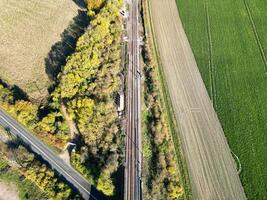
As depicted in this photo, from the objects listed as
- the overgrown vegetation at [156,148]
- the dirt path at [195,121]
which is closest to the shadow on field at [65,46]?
the dirt path at [195,121]

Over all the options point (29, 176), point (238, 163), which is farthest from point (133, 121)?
point (29, 176)

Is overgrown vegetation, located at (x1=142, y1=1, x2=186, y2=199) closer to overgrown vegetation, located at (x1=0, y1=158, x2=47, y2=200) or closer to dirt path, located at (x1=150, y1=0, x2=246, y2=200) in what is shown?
dirt path, located at (x1=150, y1=0, x2=246, y2=200)

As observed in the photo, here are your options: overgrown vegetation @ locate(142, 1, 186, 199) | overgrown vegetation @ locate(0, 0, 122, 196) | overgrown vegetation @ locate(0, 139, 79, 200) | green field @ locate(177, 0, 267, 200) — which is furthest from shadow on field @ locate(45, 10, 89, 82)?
green field @ locate(177, 0, 267, 200)

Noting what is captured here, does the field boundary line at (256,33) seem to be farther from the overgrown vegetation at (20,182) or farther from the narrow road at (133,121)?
the overgrown vegetation at (20,182)

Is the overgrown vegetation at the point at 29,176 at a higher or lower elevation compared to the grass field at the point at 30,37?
lower

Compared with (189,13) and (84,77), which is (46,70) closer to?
(84,77)

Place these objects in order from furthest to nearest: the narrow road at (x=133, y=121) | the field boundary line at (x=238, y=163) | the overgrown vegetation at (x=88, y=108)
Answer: the overgrown vegetation at (x=88, y=108)
the field boundary line at (x=238, y=163)
the narrow road at (x=133, y=121)
